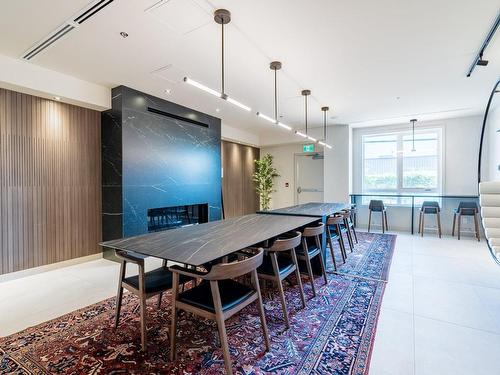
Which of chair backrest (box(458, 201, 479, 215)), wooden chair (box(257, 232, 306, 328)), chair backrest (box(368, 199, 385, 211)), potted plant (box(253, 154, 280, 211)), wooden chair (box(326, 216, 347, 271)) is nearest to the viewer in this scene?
wooden chair (box(257, 232, 306, 328))

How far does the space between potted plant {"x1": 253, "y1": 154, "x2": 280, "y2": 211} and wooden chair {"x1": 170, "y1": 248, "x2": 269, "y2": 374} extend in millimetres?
6134

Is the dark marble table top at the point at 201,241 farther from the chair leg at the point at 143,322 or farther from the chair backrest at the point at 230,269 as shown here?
the chair leg at the point at 143,322

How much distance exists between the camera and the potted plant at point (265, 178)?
806cm

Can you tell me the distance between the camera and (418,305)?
2.64 metres

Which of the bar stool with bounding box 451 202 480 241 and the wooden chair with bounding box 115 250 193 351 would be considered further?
the bar stool with bounding box 451 202 480 241

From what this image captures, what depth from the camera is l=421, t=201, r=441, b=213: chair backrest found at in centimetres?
582

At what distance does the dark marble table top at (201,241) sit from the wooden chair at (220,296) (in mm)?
116

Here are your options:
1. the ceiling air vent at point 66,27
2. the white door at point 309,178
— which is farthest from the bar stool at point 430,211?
the ceiling air vent at point 66,27

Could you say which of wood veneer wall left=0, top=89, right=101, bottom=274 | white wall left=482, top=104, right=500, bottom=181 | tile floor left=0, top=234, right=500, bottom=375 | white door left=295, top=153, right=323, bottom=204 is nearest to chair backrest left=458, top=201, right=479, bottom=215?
white wall left=482, top=104, right=500, bottom=181

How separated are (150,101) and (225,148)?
112 inches

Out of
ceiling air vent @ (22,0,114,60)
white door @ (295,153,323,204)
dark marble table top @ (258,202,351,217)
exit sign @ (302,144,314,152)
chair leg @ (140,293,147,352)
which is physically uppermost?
ceiling air vent @ (22,0,114,60)

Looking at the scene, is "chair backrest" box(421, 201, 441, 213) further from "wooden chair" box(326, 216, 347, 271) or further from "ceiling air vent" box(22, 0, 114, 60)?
"ceiling air vent" box(22, 0, 114, 60)

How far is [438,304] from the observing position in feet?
8.71

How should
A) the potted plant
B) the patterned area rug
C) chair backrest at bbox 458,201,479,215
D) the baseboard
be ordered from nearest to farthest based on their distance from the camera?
1. the patterned area rug
2. the baseboard
3. chair backrest at bbox 458,201,479,215
4. the potted plant
